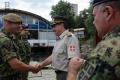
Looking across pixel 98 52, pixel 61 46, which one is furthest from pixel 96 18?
pixel 61 46

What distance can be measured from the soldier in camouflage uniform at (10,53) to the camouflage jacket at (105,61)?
9.81 ft

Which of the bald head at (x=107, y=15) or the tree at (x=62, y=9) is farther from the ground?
the tree at (x=62, y=9)

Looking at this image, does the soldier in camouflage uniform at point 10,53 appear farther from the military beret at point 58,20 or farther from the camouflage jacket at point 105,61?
the camouflage jacket at point 105,61

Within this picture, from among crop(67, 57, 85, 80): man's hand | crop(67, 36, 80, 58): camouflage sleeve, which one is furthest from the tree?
crop(67, 57, 85, 80): man's hand

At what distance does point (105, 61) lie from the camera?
1855mm

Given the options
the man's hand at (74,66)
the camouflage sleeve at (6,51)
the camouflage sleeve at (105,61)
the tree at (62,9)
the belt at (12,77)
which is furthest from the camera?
the tree at (62,9)

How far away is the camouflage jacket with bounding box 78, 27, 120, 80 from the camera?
185cm

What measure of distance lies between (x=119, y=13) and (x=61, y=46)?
12.0 ft

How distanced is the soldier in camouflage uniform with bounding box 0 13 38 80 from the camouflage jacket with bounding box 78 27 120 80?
299cm

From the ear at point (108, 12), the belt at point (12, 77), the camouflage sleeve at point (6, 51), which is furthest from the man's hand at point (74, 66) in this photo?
the belt at point (12, 77)

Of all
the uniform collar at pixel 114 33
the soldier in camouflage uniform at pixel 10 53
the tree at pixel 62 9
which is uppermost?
the tree at pixel 62 9

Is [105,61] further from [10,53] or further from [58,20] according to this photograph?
[58,20]

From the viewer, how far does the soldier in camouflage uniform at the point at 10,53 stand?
4855 millimetres

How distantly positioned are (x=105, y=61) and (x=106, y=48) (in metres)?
0.07
